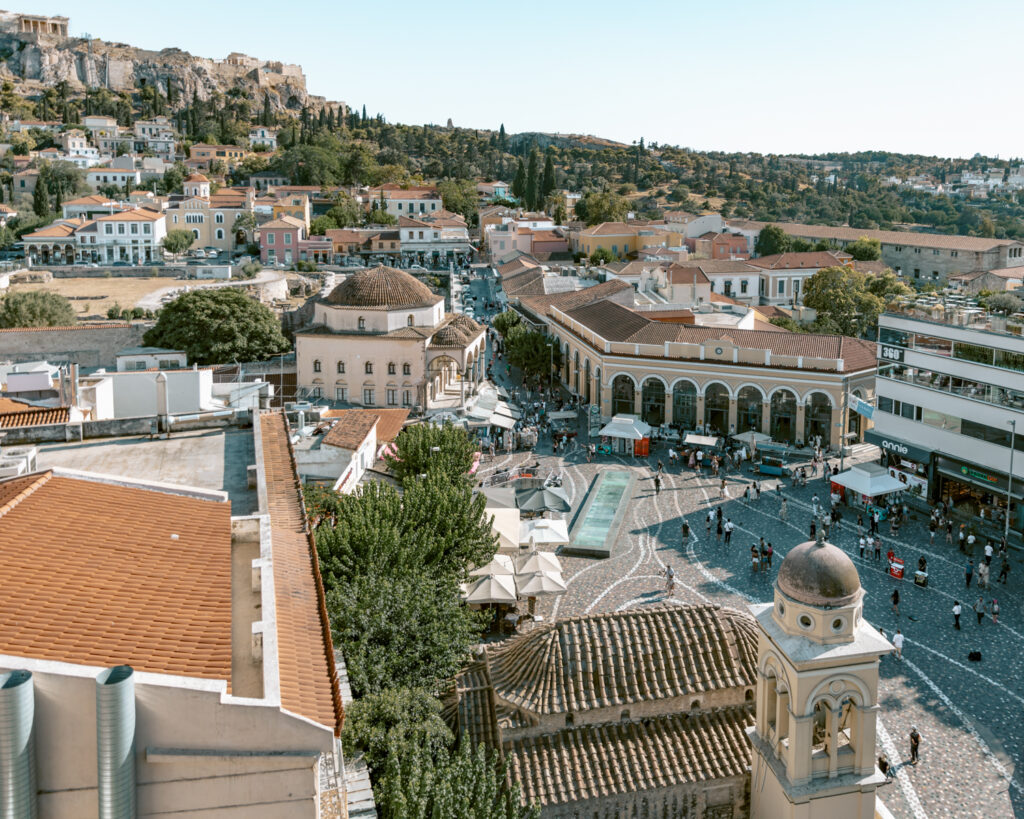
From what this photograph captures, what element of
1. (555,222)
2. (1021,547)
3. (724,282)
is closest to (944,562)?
(1021,547)

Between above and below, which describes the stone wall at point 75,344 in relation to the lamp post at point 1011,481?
below

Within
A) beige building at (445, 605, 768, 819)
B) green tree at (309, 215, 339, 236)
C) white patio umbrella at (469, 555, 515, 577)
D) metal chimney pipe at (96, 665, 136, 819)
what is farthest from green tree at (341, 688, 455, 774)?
green tree at (309, 215, 339, 236)

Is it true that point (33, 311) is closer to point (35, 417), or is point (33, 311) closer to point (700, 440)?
point (35, 417)

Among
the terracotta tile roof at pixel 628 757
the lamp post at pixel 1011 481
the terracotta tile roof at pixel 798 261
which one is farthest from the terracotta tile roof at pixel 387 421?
the terracotta tile roof at pixel 798 261

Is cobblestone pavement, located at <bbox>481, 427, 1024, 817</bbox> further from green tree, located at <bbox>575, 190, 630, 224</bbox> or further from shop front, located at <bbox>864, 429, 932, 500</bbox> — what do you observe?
green tree, located at <bbox>575, 190, 630, 224</bbox>

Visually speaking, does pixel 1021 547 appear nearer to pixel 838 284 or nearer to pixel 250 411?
pixel 250 411

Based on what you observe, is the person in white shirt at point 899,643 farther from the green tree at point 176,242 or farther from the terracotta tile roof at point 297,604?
the green tree at point 176,242
